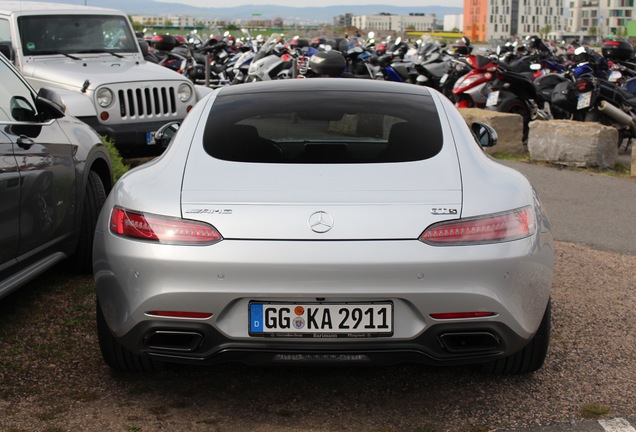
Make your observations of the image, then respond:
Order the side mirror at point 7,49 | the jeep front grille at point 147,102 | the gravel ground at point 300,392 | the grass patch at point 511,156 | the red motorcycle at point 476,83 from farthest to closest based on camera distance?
1. the red motorcycle at point 476,83
2. the grass patch at point 511,156
3. the side mirror at point 7,49
4. the jeep front grille at point 147,102
5. the gravel ground at point 300,392

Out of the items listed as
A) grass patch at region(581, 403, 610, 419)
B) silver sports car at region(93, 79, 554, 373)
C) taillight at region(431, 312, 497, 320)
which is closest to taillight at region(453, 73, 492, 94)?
silver sports car at region(93, 79, 554, 373)

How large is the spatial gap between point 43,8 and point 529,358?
913cm

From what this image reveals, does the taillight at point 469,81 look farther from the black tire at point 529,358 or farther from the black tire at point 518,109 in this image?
the black tire at point 529,358

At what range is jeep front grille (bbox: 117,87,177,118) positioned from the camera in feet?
35.8

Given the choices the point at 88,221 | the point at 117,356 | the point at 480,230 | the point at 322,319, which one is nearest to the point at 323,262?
the point at 322,319

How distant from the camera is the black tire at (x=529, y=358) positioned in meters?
4.26

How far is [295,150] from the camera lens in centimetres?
450

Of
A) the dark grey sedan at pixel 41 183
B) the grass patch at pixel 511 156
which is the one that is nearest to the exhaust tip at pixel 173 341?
the dark grey sedan at pixel 41 183

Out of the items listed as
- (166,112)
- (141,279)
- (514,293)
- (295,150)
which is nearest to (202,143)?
(295,150)

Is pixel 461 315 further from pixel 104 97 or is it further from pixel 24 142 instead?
pixel 104 97

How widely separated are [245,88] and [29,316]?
183cm

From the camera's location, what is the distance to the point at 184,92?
1162cm

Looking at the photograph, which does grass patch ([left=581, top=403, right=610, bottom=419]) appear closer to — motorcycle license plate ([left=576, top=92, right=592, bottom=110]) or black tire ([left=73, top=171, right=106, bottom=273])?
black tire ([left=73, top=171, right=106, bottom=273])

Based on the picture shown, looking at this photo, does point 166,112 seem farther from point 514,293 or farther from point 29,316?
point 514,293
